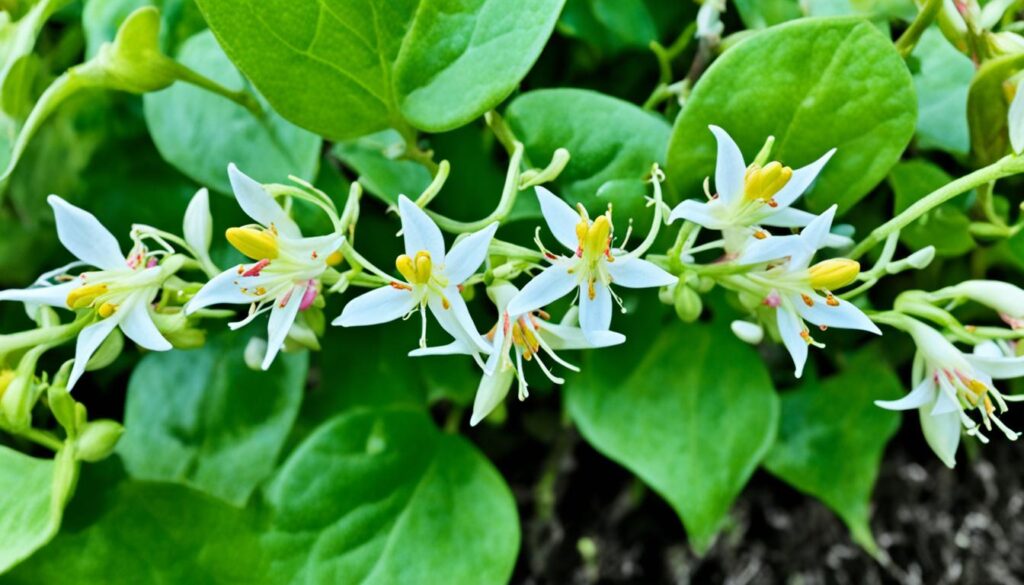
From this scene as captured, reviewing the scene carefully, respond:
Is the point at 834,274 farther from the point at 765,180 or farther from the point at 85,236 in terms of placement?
the point at 85,236

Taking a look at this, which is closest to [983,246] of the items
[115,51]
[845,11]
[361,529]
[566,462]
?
[845,11]

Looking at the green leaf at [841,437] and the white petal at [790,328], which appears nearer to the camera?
the white petal at [790,328]

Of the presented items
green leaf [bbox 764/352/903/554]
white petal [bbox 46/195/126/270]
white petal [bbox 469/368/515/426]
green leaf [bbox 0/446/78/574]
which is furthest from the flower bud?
green leaf [bbox 764/352/903/554]

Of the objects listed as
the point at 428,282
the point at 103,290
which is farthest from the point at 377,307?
the point at 103,290

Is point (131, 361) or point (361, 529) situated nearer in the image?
point (361, 529)

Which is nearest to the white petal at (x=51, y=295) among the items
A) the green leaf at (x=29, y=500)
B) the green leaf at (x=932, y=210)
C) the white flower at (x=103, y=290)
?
the white flower at (x=103, y=290)

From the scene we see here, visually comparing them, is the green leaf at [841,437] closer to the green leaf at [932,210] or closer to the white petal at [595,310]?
the green leaf at [932,210]

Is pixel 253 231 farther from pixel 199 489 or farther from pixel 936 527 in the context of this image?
pixel 936 527
